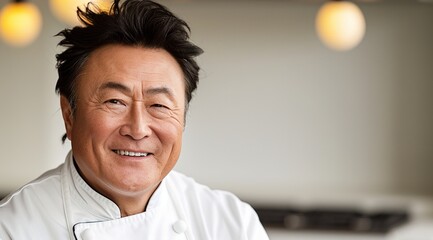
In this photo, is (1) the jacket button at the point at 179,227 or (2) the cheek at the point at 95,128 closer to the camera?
(2) the cheek at the point at 95,128

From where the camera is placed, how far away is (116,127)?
1738mm

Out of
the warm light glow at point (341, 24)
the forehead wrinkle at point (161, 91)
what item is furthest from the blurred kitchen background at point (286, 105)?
the forehead wrinkle at point (161, 91)

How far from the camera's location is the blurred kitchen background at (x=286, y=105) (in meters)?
5.15

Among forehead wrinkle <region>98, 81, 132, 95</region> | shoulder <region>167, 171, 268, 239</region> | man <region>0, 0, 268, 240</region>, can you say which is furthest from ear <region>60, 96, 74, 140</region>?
shoulder <region>167, 171, 268, 239</region>

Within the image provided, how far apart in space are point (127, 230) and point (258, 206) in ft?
9.87

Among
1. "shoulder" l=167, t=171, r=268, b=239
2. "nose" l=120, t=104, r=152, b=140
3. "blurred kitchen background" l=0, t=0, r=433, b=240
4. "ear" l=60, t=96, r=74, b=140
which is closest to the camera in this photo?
"nose" l=120, t=104, r=152, b=140

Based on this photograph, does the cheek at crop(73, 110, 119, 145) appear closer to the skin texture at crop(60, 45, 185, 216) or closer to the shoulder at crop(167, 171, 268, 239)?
the skin texture at crop(60, 45, 185, 216)

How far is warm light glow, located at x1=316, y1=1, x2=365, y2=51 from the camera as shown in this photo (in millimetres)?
3465

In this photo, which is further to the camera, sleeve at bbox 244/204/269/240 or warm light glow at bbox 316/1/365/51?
warm light glow at bbox 316/1/365/51

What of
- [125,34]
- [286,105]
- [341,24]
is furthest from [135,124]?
[286,105]

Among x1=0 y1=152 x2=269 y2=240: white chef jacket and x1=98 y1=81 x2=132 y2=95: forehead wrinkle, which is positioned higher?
x1=98 y1=81 x2=132 y2=95: forehead wrinkle

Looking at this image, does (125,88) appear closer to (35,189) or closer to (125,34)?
(125,34)

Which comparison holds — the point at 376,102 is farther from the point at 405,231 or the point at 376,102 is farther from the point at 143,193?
the point at 143,193

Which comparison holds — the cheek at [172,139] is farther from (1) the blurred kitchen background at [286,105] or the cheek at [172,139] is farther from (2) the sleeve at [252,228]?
(1) the blurred kitchen background at [286,105]
